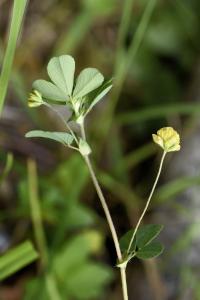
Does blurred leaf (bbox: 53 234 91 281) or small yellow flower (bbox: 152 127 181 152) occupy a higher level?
A: small yellow flower (bbox: 152 127 181 152)

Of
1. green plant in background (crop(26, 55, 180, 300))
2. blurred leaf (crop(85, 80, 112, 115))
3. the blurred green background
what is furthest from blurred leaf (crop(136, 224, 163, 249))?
the blurred green background

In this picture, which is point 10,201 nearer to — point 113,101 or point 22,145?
point 22,145

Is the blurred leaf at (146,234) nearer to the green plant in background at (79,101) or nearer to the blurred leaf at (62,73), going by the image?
the green plant in background at (79,101)

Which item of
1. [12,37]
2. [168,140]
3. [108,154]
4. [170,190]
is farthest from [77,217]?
[168,140]

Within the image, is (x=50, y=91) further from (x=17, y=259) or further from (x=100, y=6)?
(x=100, y=6)

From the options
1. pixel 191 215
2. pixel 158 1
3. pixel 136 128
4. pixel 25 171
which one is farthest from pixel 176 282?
pixel 158 1

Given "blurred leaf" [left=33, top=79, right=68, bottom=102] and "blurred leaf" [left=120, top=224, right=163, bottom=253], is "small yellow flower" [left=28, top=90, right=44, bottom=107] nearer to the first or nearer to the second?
"blurred leaf" [left=33, top=79, right=68, bottom=102]

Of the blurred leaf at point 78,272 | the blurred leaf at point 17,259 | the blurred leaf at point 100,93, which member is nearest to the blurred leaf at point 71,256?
the blurred leaf at point 78,272
